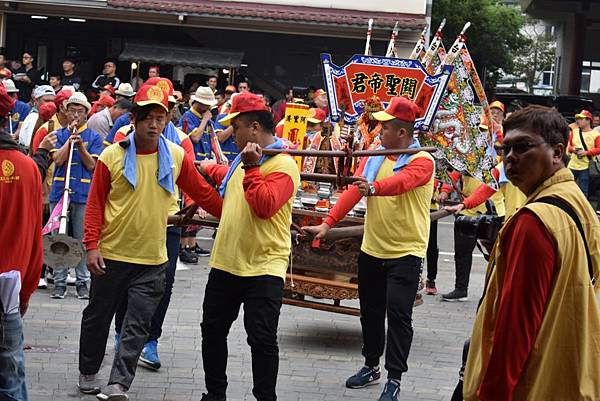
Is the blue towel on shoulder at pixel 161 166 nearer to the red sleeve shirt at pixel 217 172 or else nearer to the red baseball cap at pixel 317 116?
the red sleeve shirt at pixel 217 172

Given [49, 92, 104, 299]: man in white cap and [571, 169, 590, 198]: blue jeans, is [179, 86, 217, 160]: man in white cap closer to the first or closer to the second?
[49, 92, 104, 299]: man in white cap

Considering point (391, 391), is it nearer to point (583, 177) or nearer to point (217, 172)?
point (217, 172)

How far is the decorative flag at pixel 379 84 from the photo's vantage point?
9.00 meters

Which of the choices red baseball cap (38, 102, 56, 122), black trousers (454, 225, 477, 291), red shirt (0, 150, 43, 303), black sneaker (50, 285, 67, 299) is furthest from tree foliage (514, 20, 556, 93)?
red shirt (0, 150, 43, 303)

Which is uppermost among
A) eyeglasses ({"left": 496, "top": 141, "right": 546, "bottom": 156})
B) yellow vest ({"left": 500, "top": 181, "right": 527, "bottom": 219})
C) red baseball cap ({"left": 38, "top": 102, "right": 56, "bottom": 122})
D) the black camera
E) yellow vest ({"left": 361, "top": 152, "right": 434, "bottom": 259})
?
eyeglasses ({"left": 496, "top": 141, "right": 546, "bottom": 156})

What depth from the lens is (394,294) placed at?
7.59 metres

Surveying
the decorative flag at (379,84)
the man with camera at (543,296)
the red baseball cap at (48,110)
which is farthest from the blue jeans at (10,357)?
the red baseball cap at (48,110)

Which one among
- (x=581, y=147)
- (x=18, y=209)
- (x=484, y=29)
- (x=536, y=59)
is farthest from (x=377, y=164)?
(x=536, y=59)

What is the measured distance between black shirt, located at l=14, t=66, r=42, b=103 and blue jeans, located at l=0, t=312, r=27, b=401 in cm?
1514

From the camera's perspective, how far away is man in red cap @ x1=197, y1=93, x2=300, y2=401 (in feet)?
21.4

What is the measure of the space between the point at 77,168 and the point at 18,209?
4.84 m

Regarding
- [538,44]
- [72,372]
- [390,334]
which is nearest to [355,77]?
[390,334]

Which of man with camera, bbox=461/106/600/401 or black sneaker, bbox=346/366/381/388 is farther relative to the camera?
black sneaker, bbox=346/366/381/388

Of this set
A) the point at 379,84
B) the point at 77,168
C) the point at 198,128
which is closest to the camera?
the point at 379,84
